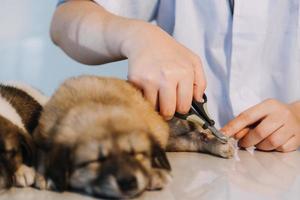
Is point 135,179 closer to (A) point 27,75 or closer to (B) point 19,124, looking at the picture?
(B) point 19,124

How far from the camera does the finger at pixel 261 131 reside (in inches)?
41.8

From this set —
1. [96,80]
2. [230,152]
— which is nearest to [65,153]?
[96,80]

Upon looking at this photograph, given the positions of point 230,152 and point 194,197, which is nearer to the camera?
point 194,197

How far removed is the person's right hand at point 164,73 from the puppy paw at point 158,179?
6.3 inches

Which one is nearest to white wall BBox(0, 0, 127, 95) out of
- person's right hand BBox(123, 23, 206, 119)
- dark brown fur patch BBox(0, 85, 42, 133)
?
dark brown fur patch BBox(0, 85, 42, 133)

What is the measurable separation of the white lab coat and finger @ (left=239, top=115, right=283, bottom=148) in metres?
0.20

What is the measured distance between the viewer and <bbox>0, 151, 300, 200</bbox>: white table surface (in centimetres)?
74

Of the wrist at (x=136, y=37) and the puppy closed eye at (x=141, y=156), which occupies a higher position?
the wrist at (x=136, y=37)

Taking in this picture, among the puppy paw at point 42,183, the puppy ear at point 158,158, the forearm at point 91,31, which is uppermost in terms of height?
the forearm at point 91,31

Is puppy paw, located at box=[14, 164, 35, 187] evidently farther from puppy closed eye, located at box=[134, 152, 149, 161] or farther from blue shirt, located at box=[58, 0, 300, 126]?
blue shirt, located at box=[58, 0, 300, 126]

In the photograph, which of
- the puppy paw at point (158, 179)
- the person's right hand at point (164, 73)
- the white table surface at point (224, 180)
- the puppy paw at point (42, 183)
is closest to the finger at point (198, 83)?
the person's right hand at point (164, 73)

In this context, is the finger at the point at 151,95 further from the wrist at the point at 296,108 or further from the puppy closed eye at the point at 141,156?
the wrist at the point at 296,108

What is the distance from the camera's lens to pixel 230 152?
965 mm

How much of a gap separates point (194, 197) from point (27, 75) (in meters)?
1.58
